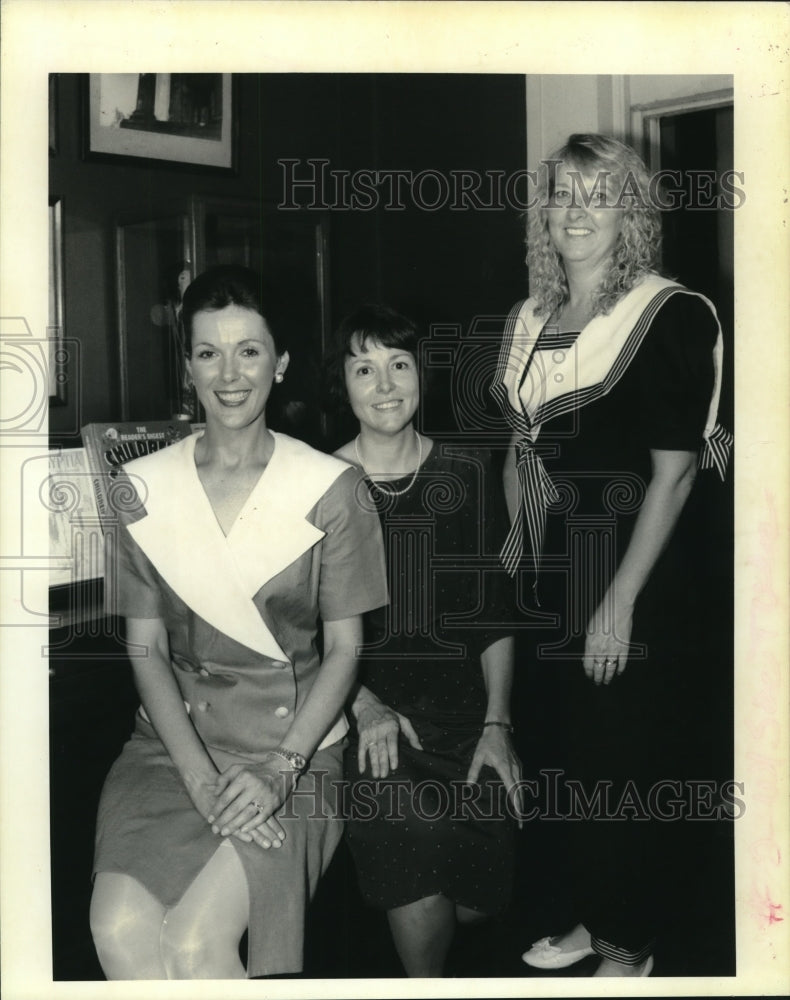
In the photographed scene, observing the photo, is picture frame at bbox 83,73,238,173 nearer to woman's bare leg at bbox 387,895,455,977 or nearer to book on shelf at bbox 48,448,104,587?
book on shelf at bbox 48,448,104,587

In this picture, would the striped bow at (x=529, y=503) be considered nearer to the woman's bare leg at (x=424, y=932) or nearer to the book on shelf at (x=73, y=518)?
the woman's bare leg at (x=424, y=932)

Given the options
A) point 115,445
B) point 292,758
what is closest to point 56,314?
point 115,445

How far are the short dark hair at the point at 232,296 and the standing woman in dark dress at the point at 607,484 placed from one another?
14.8 inches

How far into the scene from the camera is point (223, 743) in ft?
5.29

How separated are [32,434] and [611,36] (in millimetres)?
1145

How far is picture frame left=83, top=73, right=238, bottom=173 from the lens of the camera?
1604mm

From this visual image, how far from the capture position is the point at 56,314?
1.62 meters

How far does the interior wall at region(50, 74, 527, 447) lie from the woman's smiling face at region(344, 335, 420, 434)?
7 centimetres

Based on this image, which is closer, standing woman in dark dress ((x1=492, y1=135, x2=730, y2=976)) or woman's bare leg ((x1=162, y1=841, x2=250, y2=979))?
woman's bare leg ((x1=162, y1=841, x2=250, y2=979))

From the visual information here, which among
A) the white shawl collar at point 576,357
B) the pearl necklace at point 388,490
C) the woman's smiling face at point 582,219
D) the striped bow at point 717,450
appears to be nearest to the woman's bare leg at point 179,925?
the pearl necklace at point 388,490

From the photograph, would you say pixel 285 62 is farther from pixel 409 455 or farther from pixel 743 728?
pixel 743 728

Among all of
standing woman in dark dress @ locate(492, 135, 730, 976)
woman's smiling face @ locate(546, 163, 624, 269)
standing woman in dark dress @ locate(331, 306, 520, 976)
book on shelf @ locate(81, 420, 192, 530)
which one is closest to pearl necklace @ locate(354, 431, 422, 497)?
standing woman in dark dress @ locate(331, 306, 520, 976)

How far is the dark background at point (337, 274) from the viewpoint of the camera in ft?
5.30

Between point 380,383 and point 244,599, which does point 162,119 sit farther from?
point 244,599
